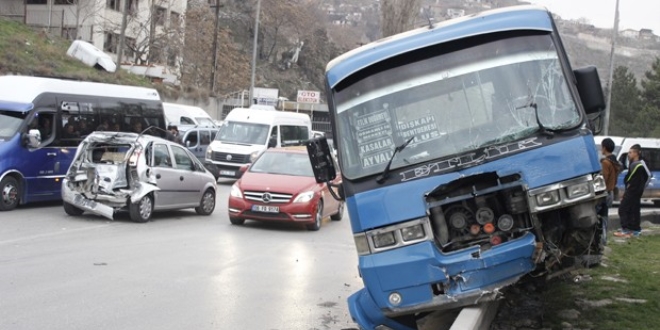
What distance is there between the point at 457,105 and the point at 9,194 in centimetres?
1174

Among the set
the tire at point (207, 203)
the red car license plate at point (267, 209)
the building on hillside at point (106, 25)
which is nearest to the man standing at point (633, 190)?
the red car license plate at point (267, 209)

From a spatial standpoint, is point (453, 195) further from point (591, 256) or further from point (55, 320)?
point (55, 320)

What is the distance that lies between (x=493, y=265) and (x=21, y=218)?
11308mm

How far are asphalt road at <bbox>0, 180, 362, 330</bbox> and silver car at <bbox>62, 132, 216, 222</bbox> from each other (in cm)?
39

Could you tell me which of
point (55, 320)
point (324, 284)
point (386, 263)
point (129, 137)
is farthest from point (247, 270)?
point (129, 137)

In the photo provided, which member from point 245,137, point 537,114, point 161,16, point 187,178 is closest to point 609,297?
point 537,114

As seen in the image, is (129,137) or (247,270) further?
(129,137)

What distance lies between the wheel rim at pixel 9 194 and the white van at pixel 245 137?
9.56 metres

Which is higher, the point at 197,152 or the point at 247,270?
the point at 197,152

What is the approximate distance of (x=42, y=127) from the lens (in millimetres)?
16422

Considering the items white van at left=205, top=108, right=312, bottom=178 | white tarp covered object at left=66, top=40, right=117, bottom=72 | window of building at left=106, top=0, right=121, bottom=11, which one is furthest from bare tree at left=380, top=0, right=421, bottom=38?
window of building at left=106, top=0, right=121, bottom=11

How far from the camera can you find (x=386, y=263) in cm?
634

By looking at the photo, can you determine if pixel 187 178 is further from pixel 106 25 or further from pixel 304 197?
pixel 106 25

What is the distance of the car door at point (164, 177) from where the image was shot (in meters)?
15.4
